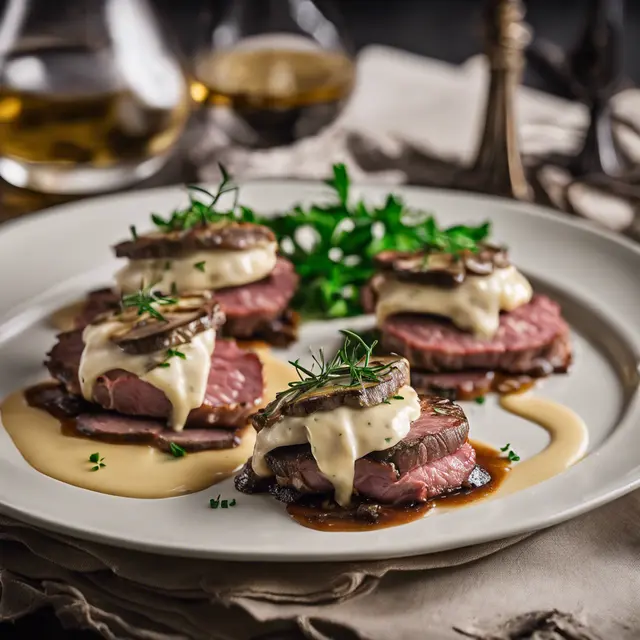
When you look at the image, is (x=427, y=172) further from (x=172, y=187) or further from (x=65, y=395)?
(x=65, y=395)

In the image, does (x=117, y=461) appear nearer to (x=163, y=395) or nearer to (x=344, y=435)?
(x=163, y=395)

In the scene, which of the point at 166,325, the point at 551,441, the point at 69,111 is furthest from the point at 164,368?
the point at 69,111

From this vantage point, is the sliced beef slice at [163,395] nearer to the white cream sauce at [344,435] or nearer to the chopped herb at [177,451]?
the chopped herb at [177,451]

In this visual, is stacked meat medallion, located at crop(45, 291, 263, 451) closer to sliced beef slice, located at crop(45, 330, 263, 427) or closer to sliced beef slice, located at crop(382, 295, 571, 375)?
sliced beef slice, located at crop(45, 330, 263, 427)

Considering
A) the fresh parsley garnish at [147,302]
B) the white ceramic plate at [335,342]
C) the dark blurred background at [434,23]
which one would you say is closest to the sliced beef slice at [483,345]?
the white ceramic plate at [335,342]

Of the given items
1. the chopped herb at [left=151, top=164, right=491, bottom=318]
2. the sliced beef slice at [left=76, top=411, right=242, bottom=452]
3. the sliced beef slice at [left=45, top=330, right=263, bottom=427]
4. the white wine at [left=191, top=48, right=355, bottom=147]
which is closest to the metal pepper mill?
the white wine at [left=191, top=48, right=355, bottom=147]

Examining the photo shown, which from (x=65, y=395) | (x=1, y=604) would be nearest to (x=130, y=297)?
(x=65, y=395)

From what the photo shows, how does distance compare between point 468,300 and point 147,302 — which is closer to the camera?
point 147,302
